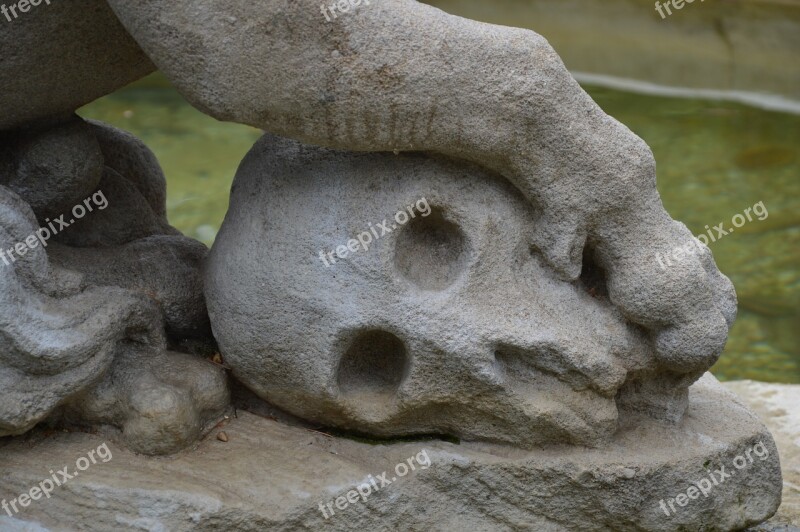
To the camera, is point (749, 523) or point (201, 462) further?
point (749, 523)

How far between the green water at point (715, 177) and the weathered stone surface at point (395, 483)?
51.8 inches

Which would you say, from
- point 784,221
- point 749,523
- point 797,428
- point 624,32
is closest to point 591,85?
point 624,32

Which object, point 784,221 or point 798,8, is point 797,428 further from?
point 798,8

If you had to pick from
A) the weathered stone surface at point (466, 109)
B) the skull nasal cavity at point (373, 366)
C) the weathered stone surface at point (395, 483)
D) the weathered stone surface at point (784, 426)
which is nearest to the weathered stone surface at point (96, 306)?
the weathered stone surface at point (395, 483)

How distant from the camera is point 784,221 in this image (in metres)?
4.08

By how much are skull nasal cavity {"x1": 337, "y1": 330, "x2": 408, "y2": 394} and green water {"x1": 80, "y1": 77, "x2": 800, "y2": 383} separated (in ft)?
5.20

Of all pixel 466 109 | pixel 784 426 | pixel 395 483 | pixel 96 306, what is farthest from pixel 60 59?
pixel 784 426

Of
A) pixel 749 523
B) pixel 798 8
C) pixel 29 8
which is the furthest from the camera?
pixel 798 8

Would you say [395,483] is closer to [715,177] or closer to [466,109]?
[466,109]

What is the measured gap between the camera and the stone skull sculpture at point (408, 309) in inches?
70.4

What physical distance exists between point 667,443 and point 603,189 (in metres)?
0.46

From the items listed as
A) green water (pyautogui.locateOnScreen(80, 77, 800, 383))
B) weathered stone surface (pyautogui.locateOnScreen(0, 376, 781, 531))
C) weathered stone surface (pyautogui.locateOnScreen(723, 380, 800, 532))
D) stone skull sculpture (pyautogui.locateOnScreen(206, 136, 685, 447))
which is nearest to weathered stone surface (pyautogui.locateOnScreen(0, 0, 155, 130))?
stone skull sculpture (pyautogui.locateOnScreen(206, 136, 685, 447))

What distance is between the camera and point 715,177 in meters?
4.49

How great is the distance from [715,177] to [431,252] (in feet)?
9.53
